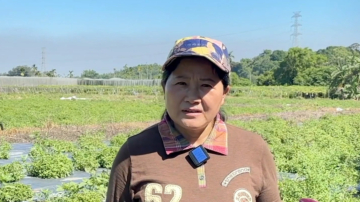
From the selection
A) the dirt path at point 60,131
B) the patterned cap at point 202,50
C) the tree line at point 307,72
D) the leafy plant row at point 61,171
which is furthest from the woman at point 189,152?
the tree line at point 307,72

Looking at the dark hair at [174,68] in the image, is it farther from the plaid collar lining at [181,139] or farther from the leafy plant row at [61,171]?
the leafy plant row at [61,171]

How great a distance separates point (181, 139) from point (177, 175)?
0.12 meters

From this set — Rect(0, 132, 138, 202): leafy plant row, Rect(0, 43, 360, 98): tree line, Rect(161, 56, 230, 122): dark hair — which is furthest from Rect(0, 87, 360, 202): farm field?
Rect(0, 43, 360, 98): tree line

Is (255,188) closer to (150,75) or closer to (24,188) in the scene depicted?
(24,188)

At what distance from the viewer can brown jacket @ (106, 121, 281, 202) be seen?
1.44m

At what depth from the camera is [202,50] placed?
1.42m

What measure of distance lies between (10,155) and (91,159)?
2.37 m

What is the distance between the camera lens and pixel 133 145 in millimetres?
1494

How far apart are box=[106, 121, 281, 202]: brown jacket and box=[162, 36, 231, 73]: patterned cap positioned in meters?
0.27

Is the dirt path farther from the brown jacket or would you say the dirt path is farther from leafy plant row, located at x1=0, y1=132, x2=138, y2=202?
the brown jacket

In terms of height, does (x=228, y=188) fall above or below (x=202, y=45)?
below

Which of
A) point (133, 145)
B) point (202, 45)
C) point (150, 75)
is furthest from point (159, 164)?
point (150, 75)

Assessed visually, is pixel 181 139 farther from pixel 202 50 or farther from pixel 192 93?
pixel 202 50

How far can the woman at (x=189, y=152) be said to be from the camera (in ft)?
4.73
